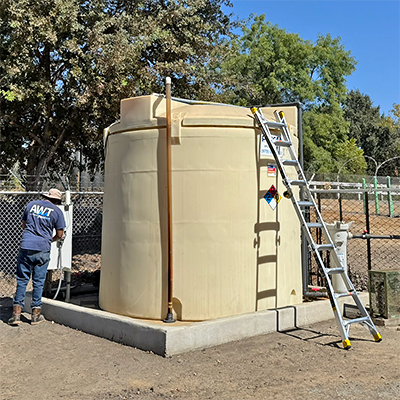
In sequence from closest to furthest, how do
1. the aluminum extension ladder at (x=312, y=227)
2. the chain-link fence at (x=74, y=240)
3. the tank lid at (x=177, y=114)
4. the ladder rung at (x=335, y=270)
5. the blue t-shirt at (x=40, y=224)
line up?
1. the aluminum extension ladder at (x=312, y=227)
2. the ladder rung at (x=335, y=270)
3. the tank lid at (x=177, y=114)
4. the blue t-shirt at (x=40, y=224)
5. the chain-link fence at (x=74, y=240)

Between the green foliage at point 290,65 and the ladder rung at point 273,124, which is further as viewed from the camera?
the green foliage at point 290,65

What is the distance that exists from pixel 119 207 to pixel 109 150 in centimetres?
95

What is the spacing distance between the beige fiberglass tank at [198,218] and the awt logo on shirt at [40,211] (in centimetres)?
110

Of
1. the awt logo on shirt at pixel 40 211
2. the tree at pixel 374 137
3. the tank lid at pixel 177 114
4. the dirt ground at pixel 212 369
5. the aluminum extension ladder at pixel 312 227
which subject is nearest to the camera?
the dirt ground at pixel 212 369

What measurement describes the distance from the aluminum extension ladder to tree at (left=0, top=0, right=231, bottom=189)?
18.0ft

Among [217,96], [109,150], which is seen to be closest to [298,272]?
[109,150]

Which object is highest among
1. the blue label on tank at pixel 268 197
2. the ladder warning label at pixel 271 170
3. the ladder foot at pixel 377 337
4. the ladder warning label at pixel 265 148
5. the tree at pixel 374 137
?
the tree at pixel 374 137

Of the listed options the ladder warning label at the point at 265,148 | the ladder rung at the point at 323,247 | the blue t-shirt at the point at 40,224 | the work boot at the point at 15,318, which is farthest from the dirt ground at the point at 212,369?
the ladder warning label at the point at 265,148

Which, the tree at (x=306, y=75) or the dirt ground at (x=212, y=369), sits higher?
the tree at (x=306, y=75)

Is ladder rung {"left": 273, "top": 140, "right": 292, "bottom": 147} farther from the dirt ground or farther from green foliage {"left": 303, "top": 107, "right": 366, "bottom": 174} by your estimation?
green foliage {"left": 303, "top": 107, "right": 366, "bottom": 174}

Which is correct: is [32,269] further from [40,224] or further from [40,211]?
[40,211]

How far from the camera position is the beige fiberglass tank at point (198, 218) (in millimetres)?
6027

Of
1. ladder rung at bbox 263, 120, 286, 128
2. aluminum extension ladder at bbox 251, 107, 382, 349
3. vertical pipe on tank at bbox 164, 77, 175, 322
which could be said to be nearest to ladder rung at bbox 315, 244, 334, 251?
aluminum extension ladder at bbox 251, 107, 382, 349

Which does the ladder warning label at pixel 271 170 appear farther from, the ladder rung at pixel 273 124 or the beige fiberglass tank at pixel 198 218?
the ladder rung at pixel 273 124
